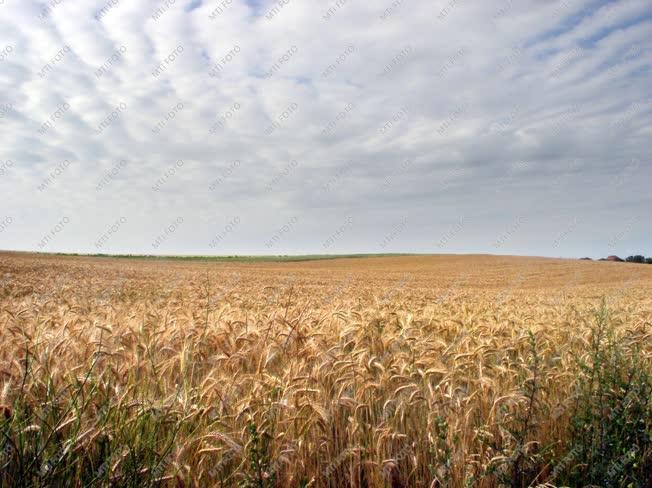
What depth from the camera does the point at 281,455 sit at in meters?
2.98

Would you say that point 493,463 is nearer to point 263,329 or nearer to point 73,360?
point 263,329

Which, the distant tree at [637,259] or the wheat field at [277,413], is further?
the distant tree at [637,259]

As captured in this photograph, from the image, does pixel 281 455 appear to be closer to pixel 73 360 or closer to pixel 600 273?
pixel 73 360

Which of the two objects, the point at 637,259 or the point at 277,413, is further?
the point at 637,259

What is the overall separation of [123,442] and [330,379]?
1.77m

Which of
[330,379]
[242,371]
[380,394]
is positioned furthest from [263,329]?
[380,394]

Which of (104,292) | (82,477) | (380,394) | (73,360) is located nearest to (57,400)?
(82,477)

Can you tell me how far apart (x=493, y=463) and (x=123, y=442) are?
2.31 meters

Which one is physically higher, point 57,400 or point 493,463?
point 57,400

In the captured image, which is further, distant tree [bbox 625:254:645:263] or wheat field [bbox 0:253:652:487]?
distant tree [bbox 625:254:645:263]

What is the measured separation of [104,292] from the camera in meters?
15.8

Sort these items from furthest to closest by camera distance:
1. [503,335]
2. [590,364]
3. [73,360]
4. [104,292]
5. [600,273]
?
[600,273] → [104,292] → [503,335] → [590,364] → [73,360]

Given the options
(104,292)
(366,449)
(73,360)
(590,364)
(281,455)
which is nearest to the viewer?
(281,455)

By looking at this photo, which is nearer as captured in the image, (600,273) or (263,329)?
(263,329)
